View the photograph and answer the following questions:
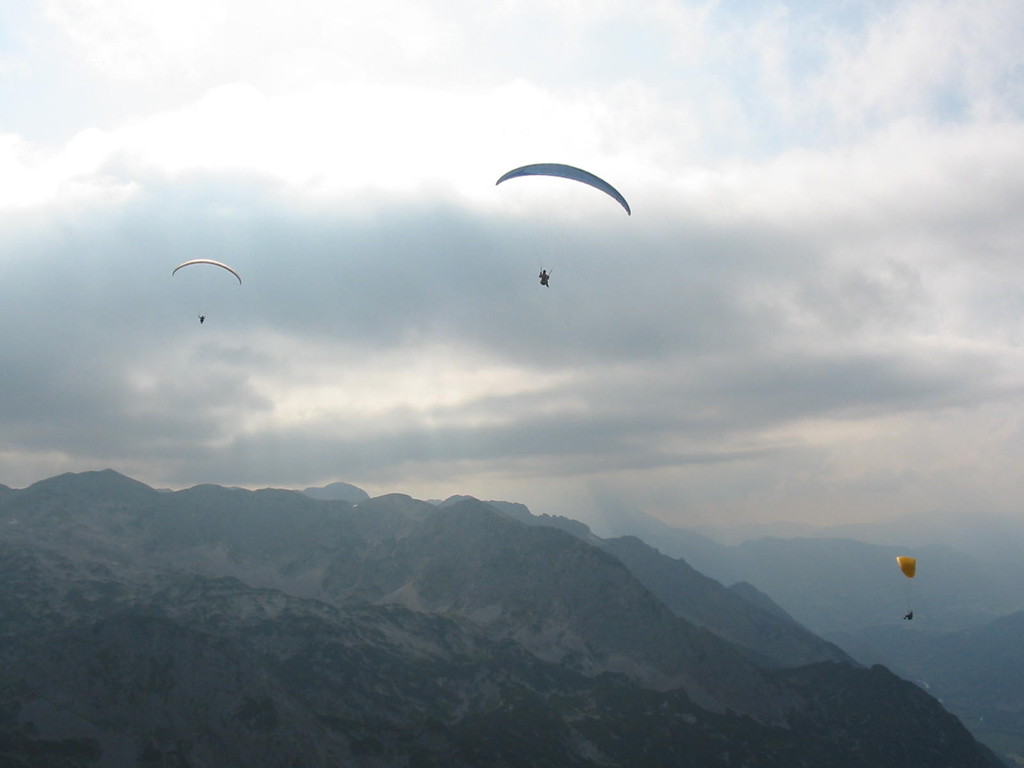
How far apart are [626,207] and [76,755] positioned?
174312 mm

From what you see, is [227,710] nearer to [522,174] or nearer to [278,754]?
[278,754]

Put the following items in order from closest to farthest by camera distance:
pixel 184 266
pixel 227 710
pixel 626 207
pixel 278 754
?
1. pixel 626 207
2. pixel 184 266
3. pixel 278 754
4. pixel 227 710

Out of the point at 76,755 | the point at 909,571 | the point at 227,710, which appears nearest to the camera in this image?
the point at 909,571

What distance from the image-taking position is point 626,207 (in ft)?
293

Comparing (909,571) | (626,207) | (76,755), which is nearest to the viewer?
(626,207)

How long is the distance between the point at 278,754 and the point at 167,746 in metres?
27.4

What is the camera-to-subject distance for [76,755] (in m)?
162

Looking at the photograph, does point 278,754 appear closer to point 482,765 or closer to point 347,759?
point 347,759

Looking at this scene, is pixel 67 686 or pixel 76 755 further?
pixel 67 686

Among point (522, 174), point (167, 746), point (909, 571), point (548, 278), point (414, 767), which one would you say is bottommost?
point (414, 767)

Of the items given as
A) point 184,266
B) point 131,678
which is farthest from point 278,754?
→ point 184,266

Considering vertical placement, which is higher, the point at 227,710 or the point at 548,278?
the point at 548,278

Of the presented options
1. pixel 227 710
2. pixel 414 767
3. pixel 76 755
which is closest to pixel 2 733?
pixel 76 755

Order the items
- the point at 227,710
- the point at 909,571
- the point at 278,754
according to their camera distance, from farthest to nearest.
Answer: the point at 227,710 → the point at 278,754 → the point at 909,571
